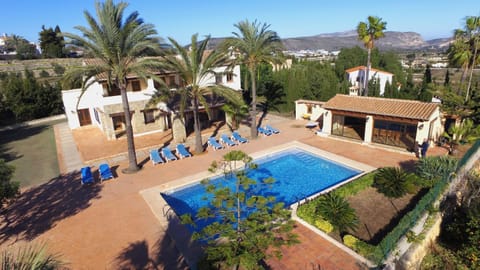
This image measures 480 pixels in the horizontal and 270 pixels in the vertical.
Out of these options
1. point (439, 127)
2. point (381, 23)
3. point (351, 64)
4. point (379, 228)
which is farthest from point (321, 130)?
point (351, 64)

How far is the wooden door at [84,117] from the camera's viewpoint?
30138mm

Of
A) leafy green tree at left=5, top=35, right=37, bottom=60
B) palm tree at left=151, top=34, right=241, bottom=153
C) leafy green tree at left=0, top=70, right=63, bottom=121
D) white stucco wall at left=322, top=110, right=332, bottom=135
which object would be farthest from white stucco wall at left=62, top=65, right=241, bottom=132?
leafy green tree at left=5, top=35, right=37, bottom=60

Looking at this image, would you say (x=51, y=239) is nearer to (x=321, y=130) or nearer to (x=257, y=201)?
(x=257, y=201)

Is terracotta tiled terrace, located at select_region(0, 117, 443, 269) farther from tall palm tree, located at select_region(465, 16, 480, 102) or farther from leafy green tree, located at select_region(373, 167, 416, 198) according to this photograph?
tall palm tree, located at select_region(465, 16, 480, 102)

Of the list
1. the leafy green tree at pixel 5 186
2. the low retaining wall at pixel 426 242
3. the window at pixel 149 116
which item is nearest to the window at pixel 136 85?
the window at pixel 149 116

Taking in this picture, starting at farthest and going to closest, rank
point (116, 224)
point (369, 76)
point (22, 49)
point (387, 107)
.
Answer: point (22, 49), point (369, 76), point (387, 107), point (116, 224)

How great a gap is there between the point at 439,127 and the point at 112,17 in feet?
76.4

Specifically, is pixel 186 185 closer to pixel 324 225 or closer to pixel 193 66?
pixel 193 66

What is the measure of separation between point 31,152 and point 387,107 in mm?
27965

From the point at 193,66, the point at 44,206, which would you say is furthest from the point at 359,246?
the point at 44,206

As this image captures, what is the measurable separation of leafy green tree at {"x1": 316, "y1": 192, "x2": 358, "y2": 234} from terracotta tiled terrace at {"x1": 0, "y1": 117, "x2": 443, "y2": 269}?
1.09 m

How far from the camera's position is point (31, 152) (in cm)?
2338

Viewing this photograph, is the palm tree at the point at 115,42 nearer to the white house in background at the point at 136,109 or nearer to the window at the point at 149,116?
the white house in background at the point at 136,109

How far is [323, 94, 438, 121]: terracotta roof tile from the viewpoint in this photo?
1936 centimetres
